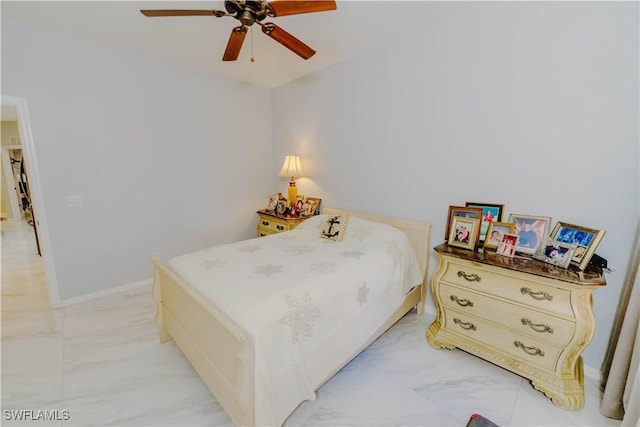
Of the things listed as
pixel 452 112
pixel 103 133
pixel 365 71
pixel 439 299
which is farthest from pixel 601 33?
pixel 103 133

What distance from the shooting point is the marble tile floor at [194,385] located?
4.98 ft

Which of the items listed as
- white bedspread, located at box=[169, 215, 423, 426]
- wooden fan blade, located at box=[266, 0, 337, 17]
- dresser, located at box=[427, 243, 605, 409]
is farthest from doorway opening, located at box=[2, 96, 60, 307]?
dresser, located at box=[427, 243, 605, 409]

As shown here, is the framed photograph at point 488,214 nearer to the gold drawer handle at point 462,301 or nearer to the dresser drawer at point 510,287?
the dresser drawer at point 510,287

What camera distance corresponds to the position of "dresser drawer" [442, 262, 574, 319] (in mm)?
1514

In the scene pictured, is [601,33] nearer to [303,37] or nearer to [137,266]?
[303,37]

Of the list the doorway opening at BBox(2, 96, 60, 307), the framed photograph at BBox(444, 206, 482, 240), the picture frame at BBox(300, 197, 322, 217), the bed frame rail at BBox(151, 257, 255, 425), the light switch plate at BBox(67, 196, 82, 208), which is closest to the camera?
the bed frame rail at BBox(151, 257, 255, 425)

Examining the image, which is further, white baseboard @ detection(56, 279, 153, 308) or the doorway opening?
white baseboard @ detection(56, 279, 153, 308)

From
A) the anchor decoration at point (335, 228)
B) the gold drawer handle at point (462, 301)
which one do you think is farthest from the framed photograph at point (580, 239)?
Answer: the anchor decoration at point (335, 228)

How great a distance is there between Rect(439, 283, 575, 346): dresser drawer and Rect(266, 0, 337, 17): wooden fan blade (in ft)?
6.39

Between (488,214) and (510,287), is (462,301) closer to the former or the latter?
(510,287)

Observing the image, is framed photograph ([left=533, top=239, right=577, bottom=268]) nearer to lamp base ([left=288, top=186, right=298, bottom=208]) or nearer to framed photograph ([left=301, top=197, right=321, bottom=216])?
framed photograph ([left=301, top=197, right=321, bottom=216])

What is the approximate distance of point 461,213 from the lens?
2.12 m

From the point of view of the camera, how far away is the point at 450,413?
1542mm

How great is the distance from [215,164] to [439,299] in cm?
304
